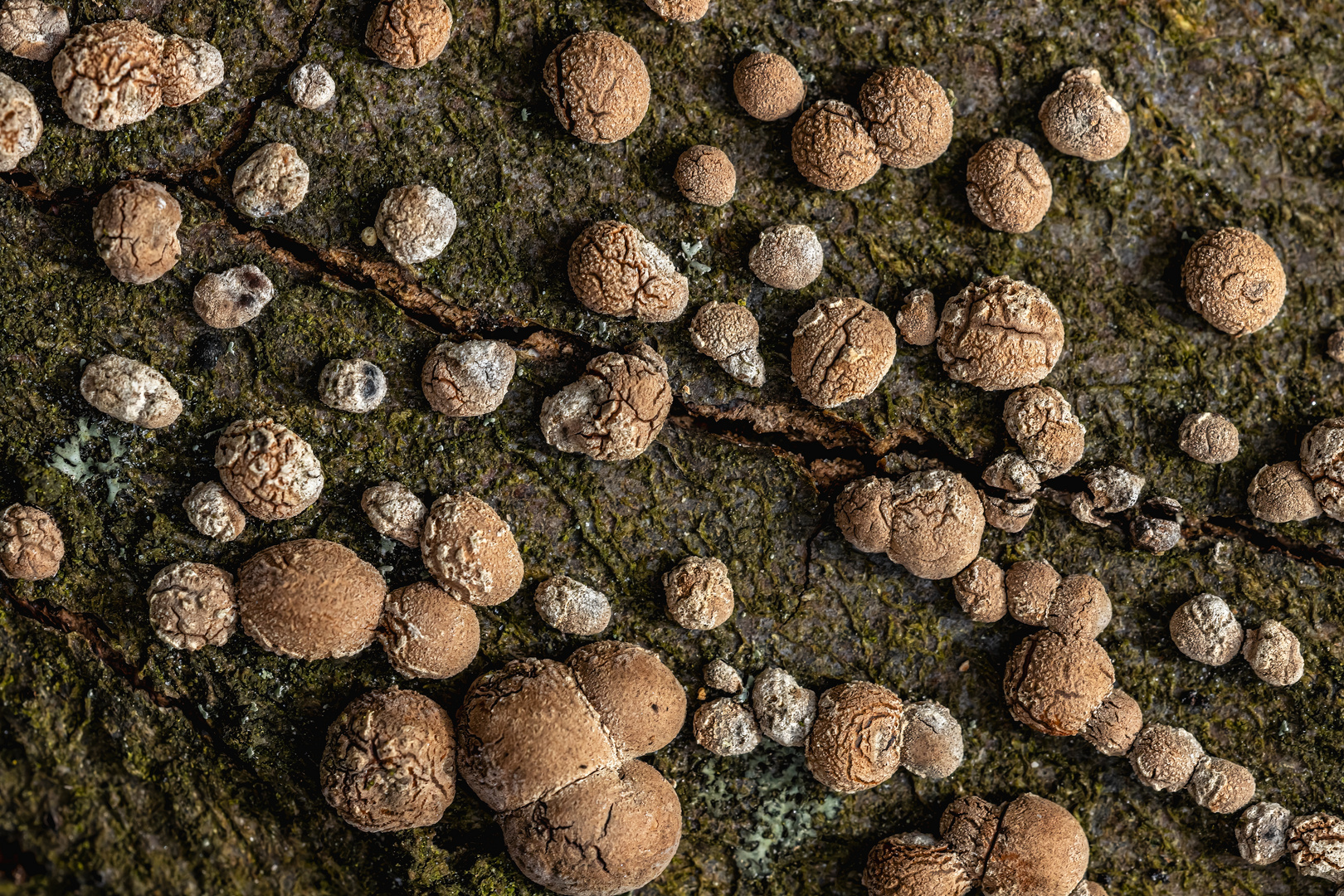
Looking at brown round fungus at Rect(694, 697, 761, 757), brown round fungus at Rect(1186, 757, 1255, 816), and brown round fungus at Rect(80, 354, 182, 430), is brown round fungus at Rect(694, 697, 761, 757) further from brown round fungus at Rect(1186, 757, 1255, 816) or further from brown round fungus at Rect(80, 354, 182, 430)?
brown round fungus at Rect(80, 354, 182, 430)

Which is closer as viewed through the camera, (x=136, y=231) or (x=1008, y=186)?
(x=136, y=231)

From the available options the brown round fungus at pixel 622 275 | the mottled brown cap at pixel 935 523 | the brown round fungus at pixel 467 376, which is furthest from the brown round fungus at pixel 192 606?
the mottled brown cap at pixel 935 523

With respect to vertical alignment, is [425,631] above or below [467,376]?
below

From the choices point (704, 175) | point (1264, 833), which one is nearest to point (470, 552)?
point (704, 175)

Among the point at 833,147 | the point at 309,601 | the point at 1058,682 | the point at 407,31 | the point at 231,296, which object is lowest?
the point at 309,601

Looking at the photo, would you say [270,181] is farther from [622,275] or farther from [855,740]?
[855,740]

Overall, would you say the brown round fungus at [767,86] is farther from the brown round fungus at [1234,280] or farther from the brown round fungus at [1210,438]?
the brown round fungus at [1210,438]

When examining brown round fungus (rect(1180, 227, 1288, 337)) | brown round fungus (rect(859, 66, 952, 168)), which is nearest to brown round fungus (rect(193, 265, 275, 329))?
brown round fungus (rect(859, 66, 952, 168))
